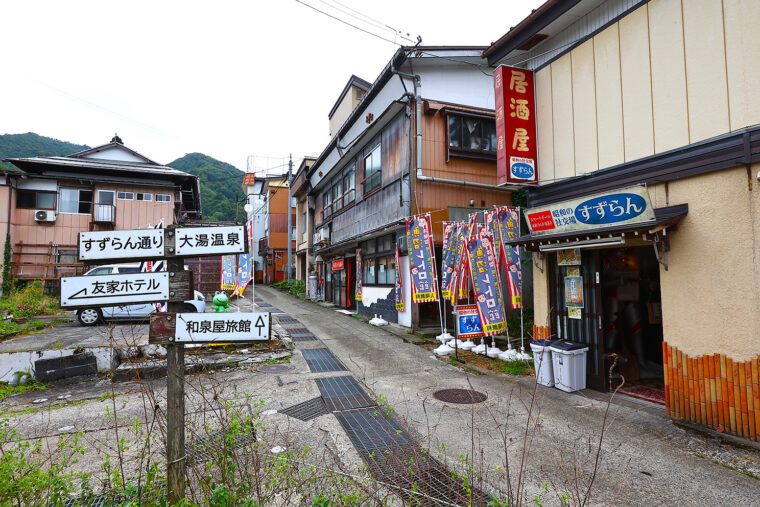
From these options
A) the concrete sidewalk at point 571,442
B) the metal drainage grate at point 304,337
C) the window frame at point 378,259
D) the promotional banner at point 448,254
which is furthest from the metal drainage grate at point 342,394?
the window frame at point 378,259

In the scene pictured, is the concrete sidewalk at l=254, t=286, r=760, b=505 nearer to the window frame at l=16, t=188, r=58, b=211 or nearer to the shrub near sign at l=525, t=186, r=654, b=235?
the shrub near sign at l=525, t=186, r=654, b=235

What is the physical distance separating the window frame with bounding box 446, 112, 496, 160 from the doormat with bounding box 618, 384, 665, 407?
9170 mm

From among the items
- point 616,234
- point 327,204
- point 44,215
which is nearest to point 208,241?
point 616,234

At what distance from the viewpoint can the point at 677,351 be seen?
5484mm

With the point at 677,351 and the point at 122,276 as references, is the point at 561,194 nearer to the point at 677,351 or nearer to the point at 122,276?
the point at 677,351

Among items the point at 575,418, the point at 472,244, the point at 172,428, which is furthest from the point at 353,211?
the point at 172,428

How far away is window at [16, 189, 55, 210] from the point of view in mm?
21000

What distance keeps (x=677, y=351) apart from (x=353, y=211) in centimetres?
1447

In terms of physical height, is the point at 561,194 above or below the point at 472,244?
above

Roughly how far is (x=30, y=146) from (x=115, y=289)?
43.9m

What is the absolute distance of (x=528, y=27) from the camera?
7789 mm

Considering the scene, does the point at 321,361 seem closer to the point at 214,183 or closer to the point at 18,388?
the point at 18,388

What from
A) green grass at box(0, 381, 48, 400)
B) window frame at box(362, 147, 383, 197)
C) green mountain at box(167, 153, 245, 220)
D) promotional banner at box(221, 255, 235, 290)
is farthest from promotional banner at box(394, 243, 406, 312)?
green mountain at box(167, 153, 245, 220)

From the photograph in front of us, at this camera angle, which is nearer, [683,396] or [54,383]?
[683,396]
